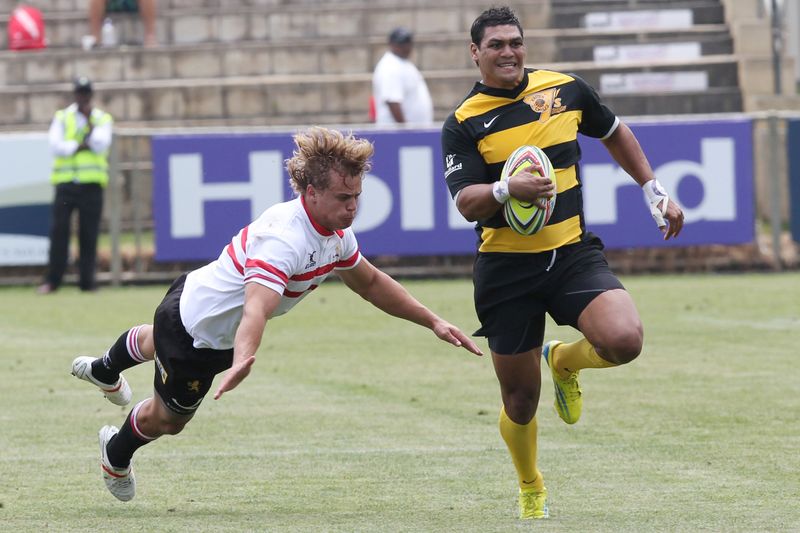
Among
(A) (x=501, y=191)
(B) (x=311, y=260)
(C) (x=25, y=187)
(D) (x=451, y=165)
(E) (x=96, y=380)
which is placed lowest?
(E) (x=96, y=380)

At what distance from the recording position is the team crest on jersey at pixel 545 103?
273 inches

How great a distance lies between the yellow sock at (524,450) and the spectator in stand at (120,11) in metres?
17.0

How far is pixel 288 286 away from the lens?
6441 millimetres

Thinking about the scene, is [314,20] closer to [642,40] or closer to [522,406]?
[642,40]

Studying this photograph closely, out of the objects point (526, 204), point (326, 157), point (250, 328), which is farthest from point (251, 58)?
point (250, 328)

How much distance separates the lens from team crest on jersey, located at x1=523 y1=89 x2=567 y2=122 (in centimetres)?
692

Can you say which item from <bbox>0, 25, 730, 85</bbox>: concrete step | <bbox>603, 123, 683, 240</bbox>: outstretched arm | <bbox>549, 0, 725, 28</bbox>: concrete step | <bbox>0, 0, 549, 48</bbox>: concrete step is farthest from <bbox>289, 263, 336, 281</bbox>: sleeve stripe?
<bbox>549, 0, 725, 28</bbox>: concrete step

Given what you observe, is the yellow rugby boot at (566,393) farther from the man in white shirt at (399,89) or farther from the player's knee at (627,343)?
the man in white shirt at (399,89)

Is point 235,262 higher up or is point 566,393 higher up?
point 235,262

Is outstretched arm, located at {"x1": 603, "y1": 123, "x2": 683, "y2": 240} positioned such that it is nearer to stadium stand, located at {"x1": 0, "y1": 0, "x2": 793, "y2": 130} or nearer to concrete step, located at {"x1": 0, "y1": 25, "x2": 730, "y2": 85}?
stadium stand, located at {"x1": 0, "y1": 0, "x2": 793, "y2": 130}

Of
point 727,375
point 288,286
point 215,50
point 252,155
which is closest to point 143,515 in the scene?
point 288,286

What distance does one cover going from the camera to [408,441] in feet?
27.9

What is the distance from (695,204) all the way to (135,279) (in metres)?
6.25

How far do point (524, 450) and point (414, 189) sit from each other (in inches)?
412
